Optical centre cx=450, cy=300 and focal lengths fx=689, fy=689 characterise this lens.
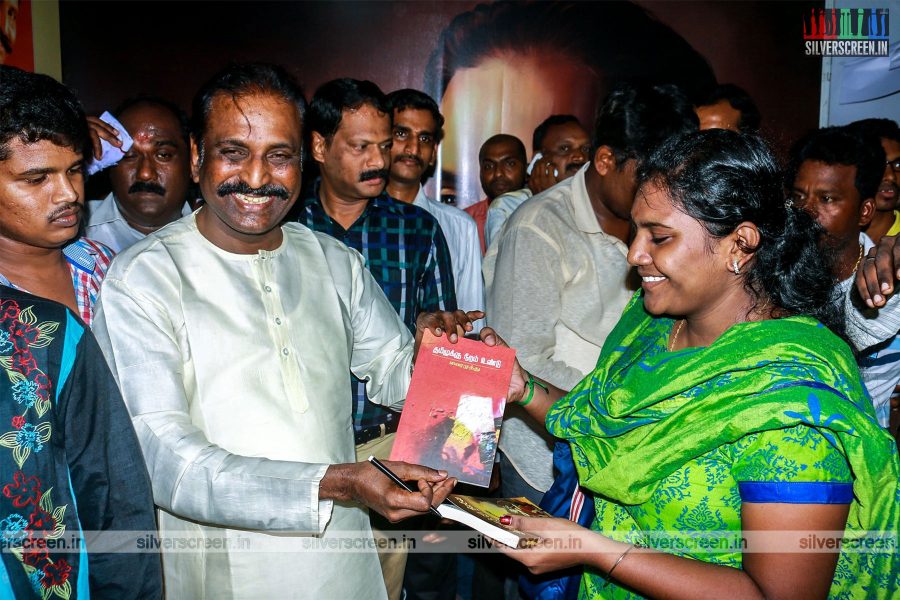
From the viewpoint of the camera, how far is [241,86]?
82.5 inches

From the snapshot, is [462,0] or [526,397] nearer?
[526,397]

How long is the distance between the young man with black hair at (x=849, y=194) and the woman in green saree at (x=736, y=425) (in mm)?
1508

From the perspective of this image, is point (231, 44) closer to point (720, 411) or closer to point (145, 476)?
point (145, 476)

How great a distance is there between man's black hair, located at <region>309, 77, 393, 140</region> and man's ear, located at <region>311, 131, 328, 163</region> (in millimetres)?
21

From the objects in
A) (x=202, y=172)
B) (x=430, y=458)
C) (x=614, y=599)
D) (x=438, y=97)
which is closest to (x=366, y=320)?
(x=430, y=458)

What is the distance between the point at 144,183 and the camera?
3.83m

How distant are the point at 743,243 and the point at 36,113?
2.01m

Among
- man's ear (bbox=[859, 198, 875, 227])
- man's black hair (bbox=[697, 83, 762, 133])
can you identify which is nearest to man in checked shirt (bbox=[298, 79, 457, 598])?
man's ear (bbox=[859, 198, 875, 227])

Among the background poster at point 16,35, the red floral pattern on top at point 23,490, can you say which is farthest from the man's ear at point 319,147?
the background poster at point 16,35

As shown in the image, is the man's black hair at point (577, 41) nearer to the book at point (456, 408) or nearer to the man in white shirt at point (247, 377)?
the man in white shirt at point (247, 377)

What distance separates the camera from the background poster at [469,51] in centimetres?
689

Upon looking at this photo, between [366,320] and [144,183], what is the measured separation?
210cm

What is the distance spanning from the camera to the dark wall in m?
6.80

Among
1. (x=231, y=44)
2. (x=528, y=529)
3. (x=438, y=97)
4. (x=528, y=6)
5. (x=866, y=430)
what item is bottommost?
(x=528, y=529)
